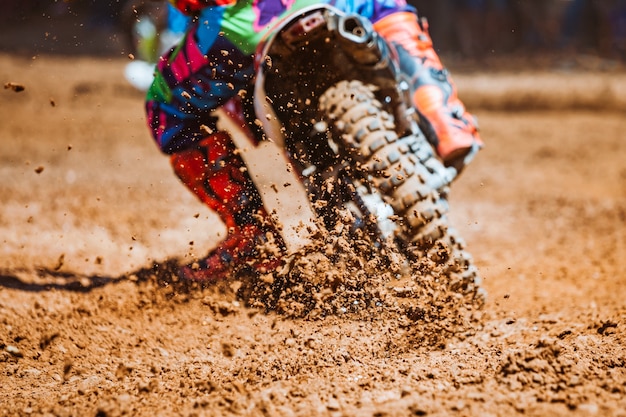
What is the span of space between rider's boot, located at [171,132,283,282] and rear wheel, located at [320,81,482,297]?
0.53 metres

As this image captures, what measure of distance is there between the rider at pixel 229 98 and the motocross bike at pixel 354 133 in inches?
5.3

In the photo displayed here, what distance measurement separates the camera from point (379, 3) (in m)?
3.05

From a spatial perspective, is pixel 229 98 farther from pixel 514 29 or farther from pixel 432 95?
pixel 514 29

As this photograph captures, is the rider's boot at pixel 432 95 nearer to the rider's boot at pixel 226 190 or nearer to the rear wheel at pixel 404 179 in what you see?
the rear wheel at pixel 404 179

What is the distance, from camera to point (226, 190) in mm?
2908

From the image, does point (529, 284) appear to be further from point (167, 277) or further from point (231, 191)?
point (167, 277)

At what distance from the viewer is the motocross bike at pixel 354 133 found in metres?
2.47

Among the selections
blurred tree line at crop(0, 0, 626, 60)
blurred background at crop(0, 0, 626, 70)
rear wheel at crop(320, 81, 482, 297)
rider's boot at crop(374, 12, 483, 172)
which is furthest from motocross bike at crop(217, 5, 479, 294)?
blurred tree line at crop(0, 0, 626, 60)

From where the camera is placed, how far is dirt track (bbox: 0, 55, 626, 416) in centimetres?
185

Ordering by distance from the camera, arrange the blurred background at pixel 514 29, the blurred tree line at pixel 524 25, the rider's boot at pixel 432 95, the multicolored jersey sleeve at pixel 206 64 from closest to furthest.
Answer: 1. the multicolored jersey sleeve at pixel 206 64
2. the rider's boot at pixel 432 95
3. the blurred background at pixel 514 29
4. the blurred tree line at pixel 524 25

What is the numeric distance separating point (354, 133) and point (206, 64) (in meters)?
0.67

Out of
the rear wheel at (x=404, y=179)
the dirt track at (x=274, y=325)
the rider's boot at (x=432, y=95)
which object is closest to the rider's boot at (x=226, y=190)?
the dirt track at (x=274, y=325)

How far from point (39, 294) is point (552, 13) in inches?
464

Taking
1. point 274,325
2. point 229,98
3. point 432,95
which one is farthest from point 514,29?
point 274,325
